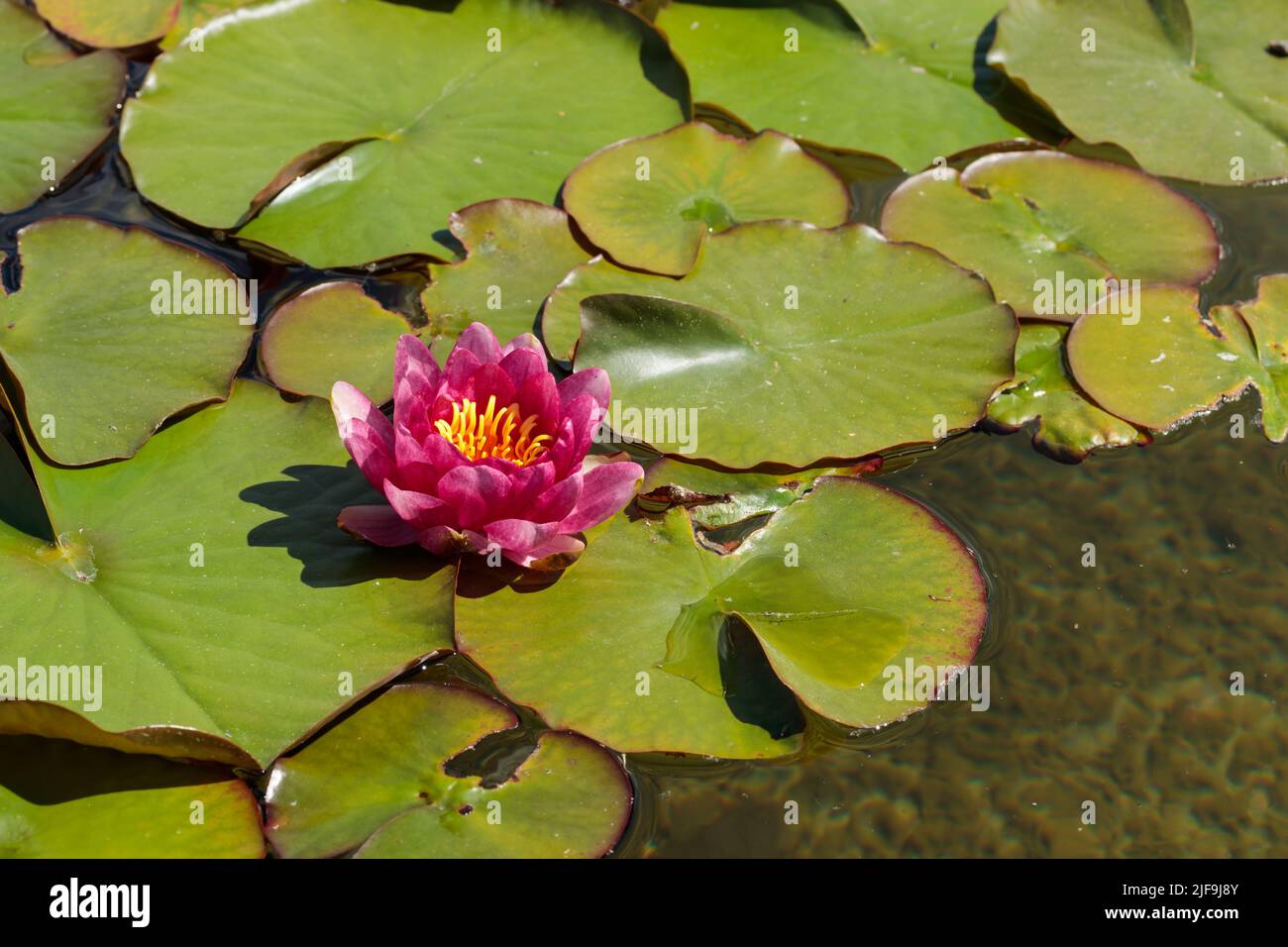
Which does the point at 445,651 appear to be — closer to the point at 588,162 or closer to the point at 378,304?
the point at 378,304

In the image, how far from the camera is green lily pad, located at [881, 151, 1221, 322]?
3588mm

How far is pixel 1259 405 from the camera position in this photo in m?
3.34

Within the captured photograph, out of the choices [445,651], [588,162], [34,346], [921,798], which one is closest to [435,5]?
[588,162]

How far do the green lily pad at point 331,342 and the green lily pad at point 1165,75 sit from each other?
2412 millimetres

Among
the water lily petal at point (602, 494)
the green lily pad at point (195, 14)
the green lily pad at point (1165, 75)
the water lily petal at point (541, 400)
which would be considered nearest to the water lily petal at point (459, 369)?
the water lily petal at point (541, 400)

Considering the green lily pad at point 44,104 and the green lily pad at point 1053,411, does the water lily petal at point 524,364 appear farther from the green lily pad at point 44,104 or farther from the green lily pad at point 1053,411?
the green lily pad at point 44,104

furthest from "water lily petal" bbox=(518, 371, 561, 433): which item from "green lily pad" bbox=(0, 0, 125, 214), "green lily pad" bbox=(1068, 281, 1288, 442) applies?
"green lily pad" bbox=(0, 0, 125, 214)

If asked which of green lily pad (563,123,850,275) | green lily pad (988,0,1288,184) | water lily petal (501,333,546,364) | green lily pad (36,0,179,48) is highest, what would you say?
green lily pad (988,0,1288,184)

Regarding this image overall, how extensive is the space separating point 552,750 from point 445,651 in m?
0.39

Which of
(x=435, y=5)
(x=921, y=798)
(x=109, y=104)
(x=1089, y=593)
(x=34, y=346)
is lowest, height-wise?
(x=921, y=798)

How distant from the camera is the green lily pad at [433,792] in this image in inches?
93.0

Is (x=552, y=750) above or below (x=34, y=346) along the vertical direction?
below

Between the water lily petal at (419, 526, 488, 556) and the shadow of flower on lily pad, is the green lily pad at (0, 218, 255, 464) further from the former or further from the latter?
the water lily petal at (419, 526, 488, 556)

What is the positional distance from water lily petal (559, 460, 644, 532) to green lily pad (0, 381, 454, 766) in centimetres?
34
